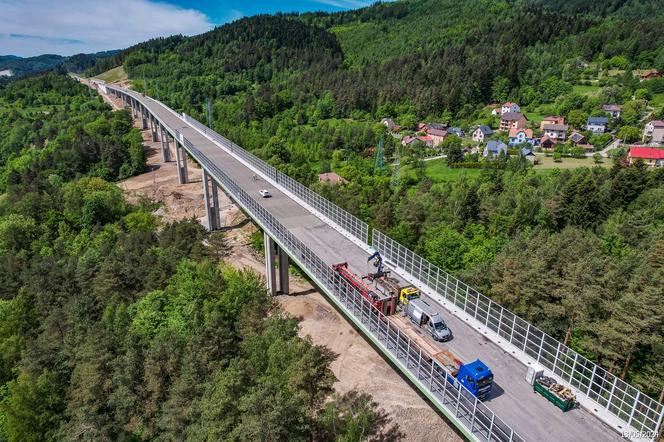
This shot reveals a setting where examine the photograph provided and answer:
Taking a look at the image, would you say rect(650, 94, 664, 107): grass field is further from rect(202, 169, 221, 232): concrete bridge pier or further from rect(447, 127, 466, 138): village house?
rect(202, 169, 221, 232): concrete bridge pier

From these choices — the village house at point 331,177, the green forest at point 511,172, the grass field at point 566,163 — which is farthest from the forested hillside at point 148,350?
the grass field at point 566,163

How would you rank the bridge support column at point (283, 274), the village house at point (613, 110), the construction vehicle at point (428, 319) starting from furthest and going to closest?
the village house at point (613, 110) → the bridge support column at point (283, 274) → the construction vehicle at point (428, 319)

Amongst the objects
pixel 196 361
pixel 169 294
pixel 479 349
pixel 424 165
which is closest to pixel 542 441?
pixel 479 349

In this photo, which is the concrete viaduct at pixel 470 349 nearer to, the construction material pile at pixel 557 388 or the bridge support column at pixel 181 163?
the construction material pile at pixel 557 388

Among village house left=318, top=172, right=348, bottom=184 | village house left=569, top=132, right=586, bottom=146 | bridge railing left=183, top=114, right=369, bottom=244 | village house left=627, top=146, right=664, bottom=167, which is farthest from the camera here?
village house left=569, top=132, right=586, bottom=146

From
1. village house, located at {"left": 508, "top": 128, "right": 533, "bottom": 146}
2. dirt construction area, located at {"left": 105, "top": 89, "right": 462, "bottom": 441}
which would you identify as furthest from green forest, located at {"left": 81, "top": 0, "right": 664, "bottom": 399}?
village house, located at {"left": 508, "top": 128, "right": 533, "bottom": 146}

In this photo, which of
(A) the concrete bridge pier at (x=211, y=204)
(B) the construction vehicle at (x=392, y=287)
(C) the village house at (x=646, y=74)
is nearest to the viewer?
(B) the construction vehicle at (x=392, y=287)
